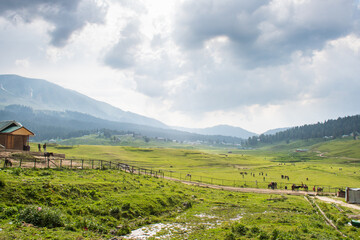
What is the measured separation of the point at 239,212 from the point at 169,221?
11558mm

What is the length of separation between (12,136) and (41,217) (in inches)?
1650

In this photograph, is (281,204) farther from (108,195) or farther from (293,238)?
(108,195)

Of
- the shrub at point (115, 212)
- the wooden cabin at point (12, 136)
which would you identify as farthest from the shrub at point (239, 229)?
the wooden cabin at point (12, 136)

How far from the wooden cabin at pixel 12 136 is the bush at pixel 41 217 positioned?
38.2 m

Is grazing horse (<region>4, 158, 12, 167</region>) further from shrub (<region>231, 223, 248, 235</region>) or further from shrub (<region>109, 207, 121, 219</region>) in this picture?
shrub (<region>231, 223, 248, 235</region>)

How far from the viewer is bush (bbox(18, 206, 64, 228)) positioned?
19609mm

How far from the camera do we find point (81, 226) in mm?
21219

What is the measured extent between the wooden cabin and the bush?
38.2 metres

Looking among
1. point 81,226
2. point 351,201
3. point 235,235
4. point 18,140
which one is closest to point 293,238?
point 235,235

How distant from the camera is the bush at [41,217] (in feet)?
64.3

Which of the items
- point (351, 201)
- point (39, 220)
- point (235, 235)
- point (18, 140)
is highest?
point (18, 140)

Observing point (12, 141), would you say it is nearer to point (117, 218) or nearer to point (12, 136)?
point (12, 136)

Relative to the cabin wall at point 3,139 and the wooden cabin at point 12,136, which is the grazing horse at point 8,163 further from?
the cabin wall at point 3,139

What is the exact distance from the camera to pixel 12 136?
53062mm
